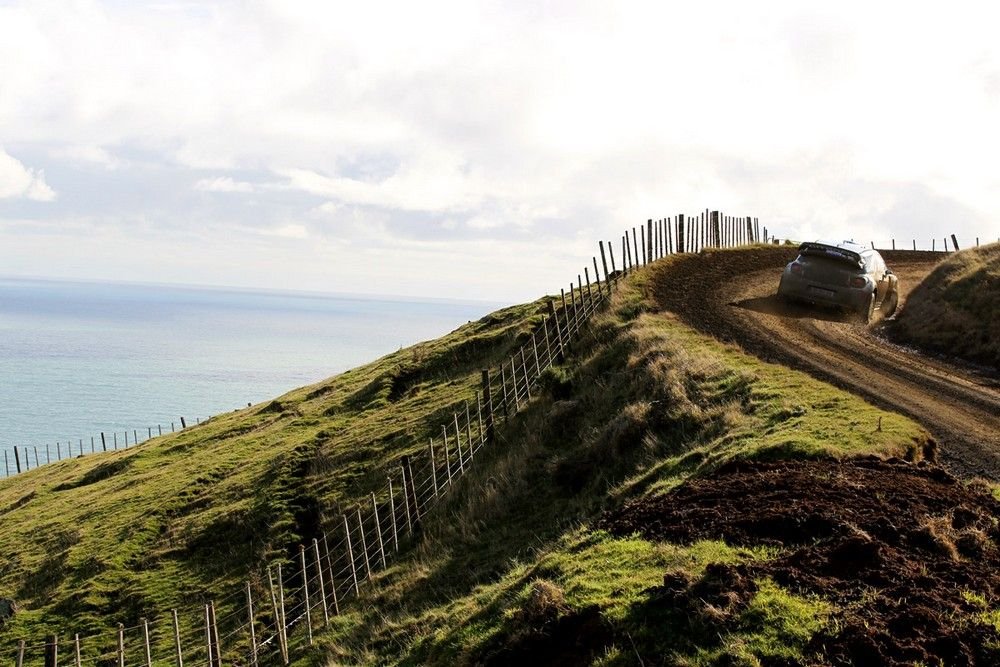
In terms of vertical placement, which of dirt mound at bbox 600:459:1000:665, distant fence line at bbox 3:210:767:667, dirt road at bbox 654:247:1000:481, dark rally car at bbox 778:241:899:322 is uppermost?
dark rally car at bbox 778:241:899:322

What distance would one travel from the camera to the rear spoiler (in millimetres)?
31359

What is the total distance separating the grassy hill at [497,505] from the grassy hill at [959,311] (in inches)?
268

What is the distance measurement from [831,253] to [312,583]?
1991 cm

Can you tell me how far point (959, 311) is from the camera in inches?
1157

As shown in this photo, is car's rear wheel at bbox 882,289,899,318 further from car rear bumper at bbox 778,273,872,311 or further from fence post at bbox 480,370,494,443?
fence post at bbox 480,370,494,443

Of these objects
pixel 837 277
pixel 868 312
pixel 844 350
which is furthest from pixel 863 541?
pixel 868 312

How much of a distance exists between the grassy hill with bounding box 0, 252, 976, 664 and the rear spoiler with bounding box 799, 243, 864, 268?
545 cm

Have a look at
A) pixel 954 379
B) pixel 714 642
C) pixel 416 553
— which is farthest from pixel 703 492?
pixel 954 379

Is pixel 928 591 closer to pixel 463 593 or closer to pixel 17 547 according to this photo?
pixel 463 593

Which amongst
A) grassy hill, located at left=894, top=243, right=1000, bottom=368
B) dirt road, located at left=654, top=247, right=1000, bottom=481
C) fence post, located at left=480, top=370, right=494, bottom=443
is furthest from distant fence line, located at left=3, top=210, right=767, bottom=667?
grassy hill, located at left=894, top=243, right=1000, bottom=368

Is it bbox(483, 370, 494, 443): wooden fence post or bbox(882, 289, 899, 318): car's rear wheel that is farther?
bbox(882, 289, 899, 318): car's rear wheel

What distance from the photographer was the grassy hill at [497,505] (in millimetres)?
12375

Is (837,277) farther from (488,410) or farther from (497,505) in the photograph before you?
(497,505)

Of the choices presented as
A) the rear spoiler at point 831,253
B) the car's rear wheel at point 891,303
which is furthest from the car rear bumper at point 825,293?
the car's rear wheel at point 891,303
